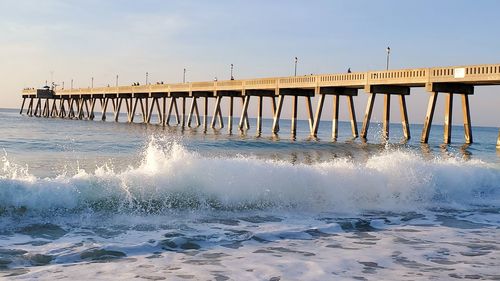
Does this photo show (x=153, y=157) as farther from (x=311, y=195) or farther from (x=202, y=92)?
(x=202, y=92)

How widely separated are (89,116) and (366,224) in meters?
84.6

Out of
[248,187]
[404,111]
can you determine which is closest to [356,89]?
[404,111]

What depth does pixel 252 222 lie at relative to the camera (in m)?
10.2

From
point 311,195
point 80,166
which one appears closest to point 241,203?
point 311,195

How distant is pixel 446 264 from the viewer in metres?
7.52

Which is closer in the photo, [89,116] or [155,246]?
[155,246]

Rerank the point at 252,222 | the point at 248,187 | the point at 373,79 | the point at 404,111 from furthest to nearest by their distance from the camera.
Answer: the point at 404,111 → the point at 373,79 → the point at 248,187 → the point at 252,222

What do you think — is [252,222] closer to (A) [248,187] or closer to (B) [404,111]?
(A) [248,187]

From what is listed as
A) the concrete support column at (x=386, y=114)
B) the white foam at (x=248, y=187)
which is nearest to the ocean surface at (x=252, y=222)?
the white foam at (x=248, y=187)

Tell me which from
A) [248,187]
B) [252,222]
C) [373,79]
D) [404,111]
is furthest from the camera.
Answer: [404,111]

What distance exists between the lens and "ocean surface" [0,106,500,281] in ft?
23.3

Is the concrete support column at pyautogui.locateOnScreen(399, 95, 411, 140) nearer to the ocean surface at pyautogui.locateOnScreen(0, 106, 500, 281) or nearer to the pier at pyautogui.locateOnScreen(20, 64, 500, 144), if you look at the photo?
the pier at pyautogui.locateOnScreen(20, 64, 500, 144)

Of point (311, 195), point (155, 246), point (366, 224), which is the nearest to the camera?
point (155, 246)

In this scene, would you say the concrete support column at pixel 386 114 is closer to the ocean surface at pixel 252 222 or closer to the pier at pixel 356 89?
the pier at pixel 356 89
